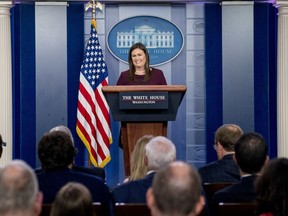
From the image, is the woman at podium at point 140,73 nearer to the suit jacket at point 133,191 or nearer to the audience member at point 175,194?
the suit jacket at point 133,191

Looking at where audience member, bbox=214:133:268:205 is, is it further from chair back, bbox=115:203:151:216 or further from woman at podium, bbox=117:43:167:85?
woman at podium, bbox=117:43:167:85

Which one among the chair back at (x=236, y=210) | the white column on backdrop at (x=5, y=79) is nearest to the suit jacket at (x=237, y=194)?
the chair back at (x=236, y=210)

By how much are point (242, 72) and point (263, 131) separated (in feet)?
2.59

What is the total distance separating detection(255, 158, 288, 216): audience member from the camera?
11.2 ft

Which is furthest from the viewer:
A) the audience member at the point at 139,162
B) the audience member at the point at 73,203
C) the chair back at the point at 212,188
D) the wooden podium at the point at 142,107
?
the wooden podium at the point at 142,107

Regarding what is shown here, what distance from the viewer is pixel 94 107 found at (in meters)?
8.47

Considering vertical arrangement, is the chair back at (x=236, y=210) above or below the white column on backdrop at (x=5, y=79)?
below

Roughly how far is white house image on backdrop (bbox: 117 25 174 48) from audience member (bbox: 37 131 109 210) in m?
4.29

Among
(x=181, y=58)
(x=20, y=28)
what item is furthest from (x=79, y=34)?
(x=181, y=58)

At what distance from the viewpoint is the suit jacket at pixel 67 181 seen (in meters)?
4.43

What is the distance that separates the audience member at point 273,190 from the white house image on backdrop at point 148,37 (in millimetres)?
5546

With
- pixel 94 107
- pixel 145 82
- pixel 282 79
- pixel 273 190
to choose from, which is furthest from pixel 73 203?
pixel 282 79

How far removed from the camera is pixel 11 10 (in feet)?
29.3

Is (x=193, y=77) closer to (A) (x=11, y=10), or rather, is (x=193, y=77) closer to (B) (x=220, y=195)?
(A) (x=11, y=10)
